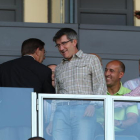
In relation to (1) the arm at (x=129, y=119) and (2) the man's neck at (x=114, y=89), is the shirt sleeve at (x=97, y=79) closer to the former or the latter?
(1) the arm at (x=129, y=119)

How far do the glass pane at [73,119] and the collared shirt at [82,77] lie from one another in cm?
24

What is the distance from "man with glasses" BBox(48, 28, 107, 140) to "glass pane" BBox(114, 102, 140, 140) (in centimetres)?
28

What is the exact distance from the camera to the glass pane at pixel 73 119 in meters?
8.22

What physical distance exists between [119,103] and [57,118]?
783mm

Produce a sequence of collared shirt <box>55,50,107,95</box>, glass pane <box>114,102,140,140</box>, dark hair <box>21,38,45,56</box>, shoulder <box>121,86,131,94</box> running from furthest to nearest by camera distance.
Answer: shoulder <box>121,86,131,94</box> < dark hair <box>21,38,45,56</box> < collared shirt <box>55,50,107,95</box> < glass pane <box>114,102,140,140</box>

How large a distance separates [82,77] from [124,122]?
76 centimetres

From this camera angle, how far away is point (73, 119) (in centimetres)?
826

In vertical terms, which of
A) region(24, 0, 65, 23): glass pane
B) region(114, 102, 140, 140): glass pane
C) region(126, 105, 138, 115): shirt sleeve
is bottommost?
region(114, 102, 140, 140): glass pane

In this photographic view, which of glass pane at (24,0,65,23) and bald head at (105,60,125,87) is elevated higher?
glass pane at (24,0,65,23)

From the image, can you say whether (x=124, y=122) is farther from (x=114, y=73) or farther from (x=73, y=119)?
(x=114, y=73)

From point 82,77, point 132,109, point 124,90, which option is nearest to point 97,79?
point 82,77

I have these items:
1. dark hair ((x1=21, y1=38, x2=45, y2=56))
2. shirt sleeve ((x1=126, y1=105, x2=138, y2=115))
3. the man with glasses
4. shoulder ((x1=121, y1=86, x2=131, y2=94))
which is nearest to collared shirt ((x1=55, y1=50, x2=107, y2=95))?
the man with glasses

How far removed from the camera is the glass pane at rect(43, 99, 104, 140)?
822 centimetres

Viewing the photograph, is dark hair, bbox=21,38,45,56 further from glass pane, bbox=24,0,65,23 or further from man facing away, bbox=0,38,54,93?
glass pane, bbox=24,0,65,23
